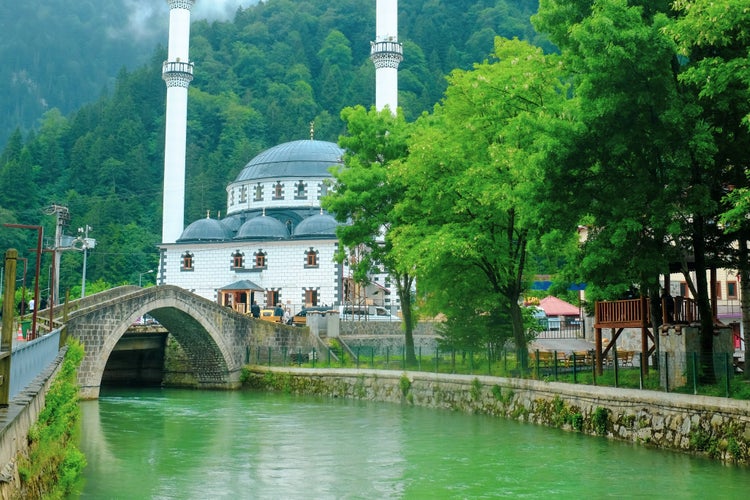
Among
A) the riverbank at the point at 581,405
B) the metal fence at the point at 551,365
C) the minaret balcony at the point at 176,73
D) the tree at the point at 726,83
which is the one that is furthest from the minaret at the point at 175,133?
the tree at the point at 726,83

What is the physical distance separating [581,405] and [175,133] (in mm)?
57315

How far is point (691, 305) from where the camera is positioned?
23.0 meters

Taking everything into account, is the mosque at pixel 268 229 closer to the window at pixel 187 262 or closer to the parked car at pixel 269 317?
the window at pixel 187 262

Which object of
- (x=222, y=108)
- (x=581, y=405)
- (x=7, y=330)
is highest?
(x=222, y=108)

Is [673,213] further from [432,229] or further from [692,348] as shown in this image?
[432,229]

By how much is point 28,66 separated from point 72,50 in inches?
415

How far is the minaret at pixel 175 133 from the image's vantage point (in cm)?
7338

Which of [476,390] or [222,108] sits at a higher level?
[222,108]

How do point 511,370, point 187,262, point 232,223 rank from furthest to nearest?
1. point 232,223
2. point 187,262
3. point 511,370

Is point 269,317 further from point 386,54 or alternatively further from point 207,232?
point 386,54

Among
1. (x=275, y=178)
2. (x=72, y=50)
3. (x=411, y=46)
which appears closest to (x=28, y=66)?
(x=72, y=50)

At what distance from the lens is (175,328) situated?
1667 inches

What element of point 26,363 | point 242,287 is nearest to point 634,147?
point 26,363

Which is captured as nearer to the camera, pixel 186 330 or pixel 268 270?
pixel 186 330
